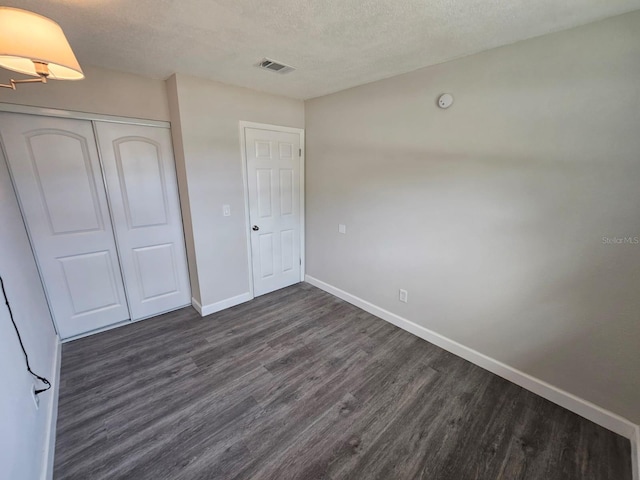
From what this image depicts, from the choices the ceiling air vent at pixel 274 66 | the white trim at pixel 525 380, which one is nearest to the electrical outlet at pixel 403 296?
the white trim at pixel 525 380

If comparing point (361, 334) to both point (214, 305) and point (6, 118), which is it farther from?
point (6, 118)

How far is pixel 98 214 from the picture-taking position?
2453mm

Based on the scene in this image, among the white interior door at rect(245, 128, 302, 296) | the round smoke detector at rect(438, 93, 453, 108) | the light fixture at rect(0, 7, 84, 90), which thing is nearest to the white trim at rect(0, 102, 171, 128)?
the white interior door at rect(245, 128, 302, 296)

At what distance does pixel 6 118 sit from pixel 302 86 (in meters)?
2.44

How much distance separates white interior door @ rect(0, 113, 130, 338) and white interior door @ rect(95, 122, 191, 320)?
96 mm

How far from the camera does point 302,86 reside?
2732 millimetres

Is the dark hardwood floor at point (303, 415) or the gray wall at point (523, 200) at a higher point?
the gray wall at point (523, 200)

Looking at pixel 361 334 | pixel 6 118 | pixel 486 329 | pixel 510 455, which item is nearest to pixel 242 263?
pixel 361 334

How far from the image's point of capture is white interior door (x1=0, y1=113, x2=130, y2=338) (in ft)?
6.88

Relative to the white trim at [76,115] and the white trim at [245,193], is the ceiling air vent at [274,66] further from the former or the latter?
the white trim at [76,115]

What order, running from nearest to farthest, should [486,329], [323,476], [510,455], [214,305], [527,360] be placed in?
1. [323,476]
2. [510,455]
3. [527,360]
4. [486,329]
5. [214,305]

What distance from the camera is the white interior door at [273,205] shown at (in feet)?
10.1

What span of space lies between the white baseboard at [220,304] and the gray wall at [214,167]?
44 millimetres

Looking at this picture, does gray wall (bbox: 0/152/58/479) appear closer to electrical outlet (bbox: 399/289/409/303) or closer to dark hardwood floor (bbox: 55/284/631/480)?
dark hardwood floor (bbox: 55/284/631/480)
